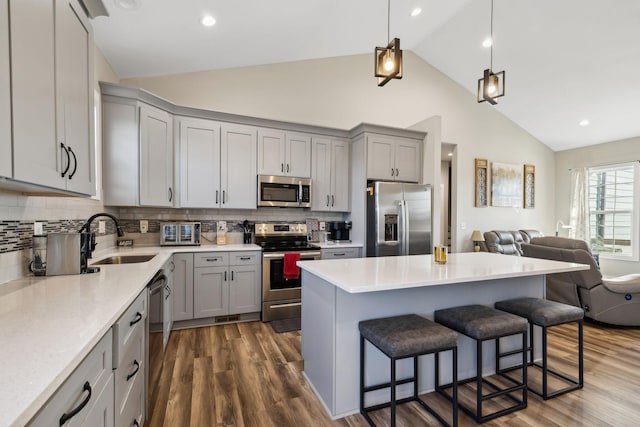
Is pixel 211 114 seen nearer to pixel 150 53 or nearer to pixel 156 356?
pixel 150 53

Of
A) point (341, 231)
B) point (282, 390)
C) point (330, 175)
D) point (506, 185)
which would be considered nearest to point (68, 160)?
point (282, 390)

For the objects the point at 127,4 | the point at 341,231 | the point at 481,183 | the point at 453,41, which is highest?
the point at 453,41

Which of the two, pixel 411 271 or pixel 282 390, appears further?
pixel 282 390

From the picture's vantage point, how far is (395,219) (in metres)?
4.05

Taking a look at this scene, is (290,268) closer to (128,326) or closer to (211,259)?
(211,259)

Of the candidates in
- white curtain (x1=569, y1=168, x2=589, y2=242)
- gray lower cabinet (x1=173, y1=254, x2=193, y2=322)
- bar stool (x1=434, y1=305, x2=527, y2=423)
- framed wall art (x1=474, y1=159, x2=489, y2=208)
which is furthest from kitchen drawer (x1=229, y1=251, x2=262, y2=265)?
white curtain (x1=569, y1=168, x2=589, y2=242)

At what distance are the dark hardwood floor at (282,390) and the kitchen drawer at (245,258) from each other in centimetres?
83

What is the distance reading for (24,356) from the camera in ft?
2.48

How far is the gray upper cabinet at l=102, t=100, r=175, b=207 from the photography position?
304 cm

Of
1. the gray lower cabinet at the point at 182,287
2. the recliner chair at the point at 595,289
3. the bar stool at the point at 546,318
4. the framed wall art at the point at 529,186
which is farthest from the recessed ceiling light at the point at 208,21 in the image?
the framed wall art at the point at 529,186

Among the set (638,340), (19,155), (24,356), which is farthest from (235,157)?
(638,340)

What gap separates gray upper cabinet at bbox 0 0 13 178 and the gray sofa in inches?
241

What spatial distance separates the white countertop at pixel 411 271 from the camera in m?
1.64

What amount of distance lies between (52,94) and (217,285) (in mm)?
2515
